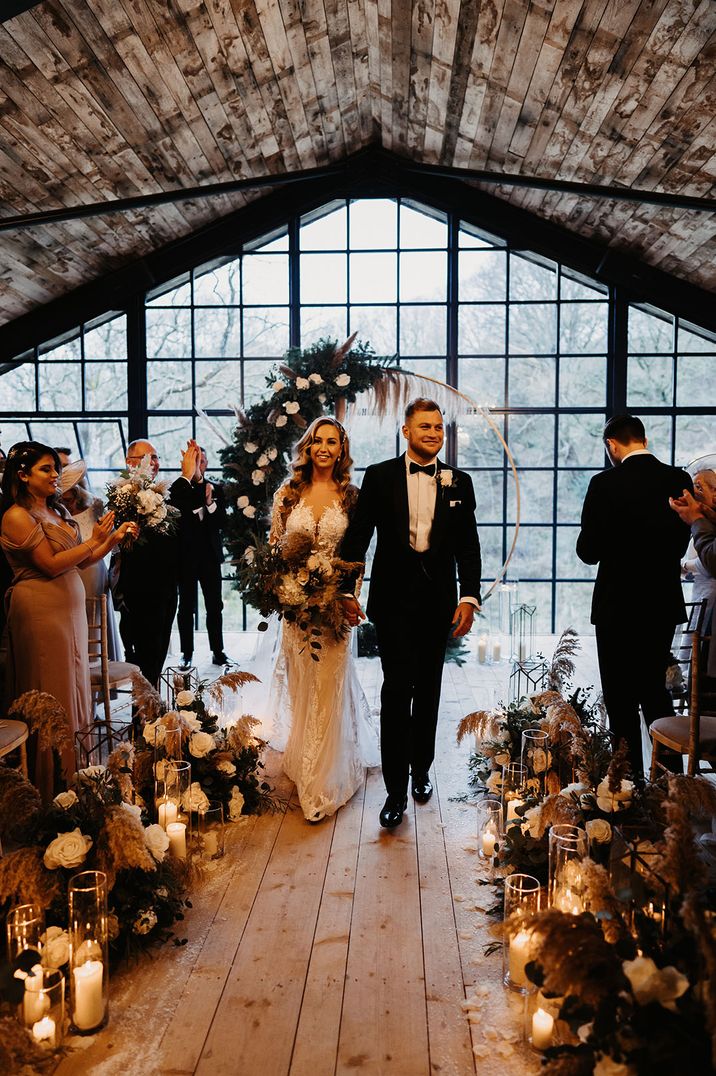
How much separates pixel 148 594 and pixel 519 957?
11.2ft

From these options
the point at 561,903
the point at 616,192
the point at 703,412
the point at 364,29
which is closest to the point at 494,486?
the point at 703,412

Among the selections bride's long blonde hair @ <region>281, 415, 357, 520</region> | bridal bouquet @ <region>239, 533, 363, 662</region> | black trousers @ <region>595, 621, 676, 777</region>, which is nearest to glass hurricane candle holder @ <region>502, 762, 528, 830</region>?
black trousers @ <region>595, 621, 676, 777</region>

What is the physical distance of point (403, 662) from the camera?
3.66 metres

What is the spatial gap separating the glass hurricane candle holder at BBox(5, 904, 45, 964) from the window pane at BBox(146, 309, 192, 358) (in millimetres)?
6783

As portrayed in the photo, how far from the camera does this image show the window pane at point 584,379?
27.1 ft

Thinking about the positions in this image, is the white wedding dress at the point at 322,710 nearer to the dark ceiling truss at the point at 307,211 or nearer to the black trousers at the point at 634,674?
the black trousers at the point at 634,674

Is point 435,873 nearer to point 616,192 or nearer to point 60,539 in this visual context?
point 60,539

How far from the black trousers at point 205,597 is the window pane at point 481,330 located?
3.35 meters

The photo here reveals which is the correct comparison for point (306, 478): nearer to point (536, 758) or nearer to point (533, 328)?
point (536, 758)

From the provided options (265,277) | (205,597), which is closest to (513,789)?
(205,597)

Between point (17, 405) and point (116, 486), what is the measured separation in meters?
4.54

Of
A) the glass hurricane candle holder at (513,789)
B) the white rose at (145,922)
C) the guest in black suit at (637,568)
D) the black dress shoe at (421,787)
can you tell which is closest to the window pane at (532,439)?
the guest in black suit at (637,568)

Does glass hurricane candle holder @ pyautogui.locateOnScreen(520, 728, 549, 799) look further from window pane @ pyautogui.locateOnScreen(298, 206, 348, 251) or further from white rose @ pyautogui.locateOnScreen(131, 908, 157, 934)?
window pane @ pyautogui.locateOnScreen(298, 206, 348, 251)

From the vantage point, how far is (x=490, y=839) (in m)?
3.27
